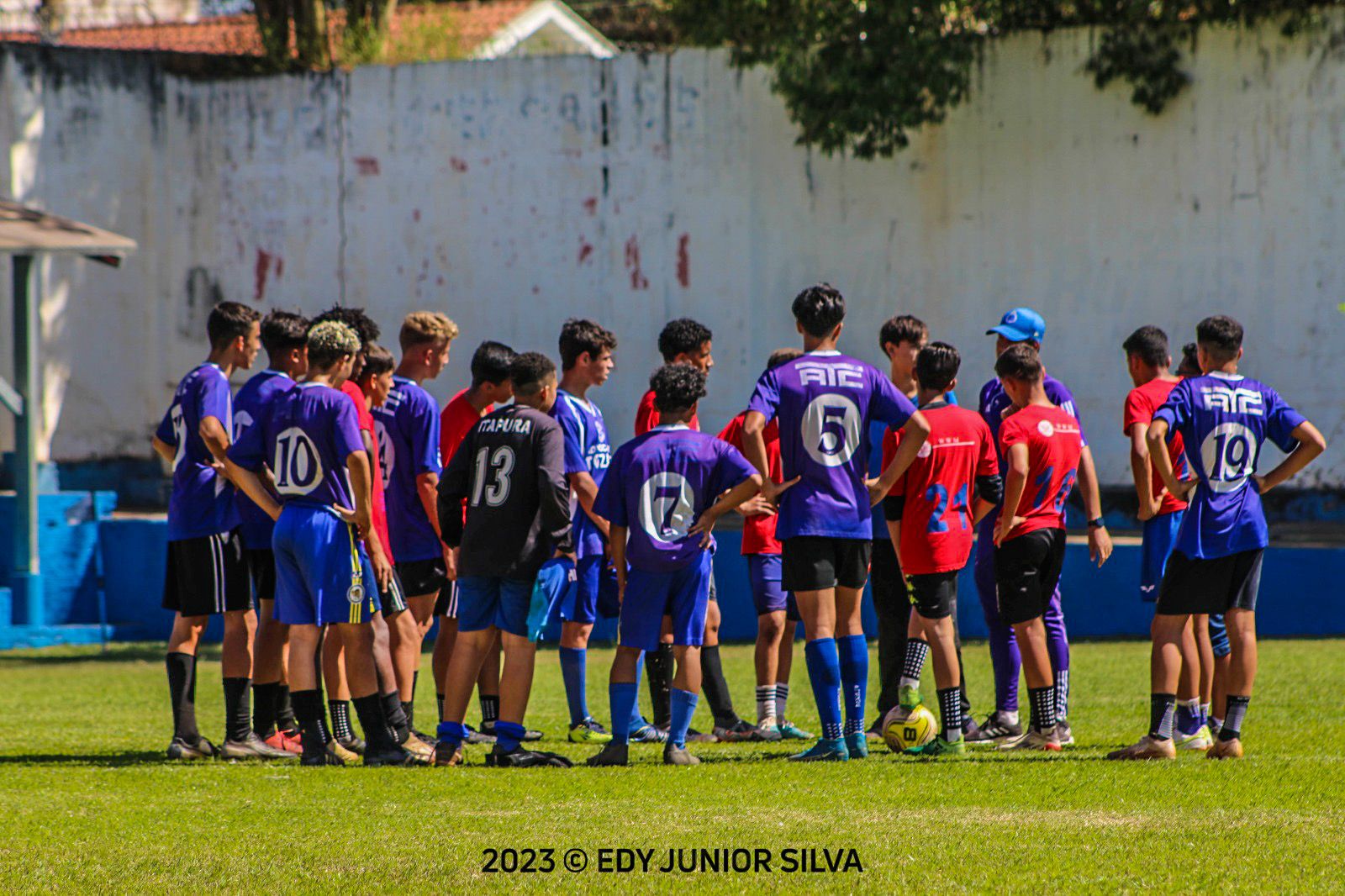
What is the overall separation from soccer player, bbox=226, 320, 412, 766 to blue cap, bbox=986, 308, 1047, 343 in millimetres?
3224

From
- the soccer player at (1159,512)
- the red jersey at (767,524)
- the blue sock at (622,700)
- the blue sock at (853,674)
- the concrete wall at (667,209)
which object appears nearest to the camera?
the blue sock at (622,700)

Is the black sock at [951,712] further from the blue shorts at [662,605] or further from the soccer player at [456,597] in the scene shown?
the soccer player at [456,597]

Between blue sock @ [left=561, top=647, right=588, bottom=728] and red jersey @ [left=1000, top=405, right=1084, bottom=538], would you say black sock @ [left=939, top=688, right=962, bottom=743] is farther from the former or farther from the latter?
blue sock @ [left=561, top=647, right=588, bottom=728]

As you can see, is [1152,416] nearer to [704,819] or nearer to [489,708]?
[704,819]

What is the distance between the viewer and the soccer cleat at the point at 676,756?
7.48 metres

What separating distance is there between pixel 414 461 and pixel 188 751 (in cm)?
172

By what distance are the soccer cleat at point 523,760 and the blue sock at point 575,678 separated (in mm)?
804

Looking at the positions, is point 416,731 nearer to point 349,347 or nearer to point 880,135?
point 349,347

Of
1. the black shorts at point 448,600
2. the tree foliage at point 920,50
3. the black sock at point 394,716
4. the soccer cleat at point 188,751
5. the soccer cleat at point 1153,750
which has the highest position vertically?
the tree foliage at point 920,50

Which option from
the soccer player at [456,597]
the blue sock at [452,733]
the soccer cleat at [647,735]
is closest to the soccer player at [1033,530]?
the soccer cleat at [647,735]

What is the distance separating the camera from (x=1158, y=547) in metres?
8.13

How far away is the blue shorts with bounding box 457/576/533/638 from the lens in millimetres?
7453

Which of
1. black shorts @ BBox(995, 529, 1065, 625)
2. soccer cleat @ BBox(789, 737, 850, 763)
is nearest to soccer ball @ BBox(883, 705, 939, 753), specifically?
soccer cleat @ BBox(789, 737, 850, 763)

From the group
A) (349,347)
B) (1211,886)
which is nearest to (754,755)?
(349,347)
